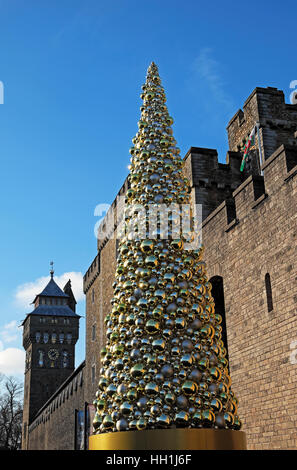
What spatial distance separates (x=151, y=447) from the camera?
4.82 m

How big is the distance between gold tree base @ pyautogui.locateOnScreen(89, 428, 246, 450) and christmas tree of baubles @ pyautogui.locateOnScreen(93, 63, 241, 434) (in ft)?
0.30

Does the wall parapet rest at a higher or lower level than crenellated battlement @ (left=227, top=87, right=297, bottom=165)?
lower

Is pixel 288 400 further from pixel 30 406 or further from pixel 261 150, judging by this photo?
pixel 30 406

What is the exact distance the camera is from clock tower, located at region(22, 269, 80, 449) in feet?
180

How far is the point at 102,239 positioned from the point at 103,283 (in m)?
2.28

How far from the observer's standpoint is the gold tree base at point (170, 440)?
15.8 ft

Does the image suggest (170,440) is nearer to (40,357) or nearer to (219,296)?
(219,296)

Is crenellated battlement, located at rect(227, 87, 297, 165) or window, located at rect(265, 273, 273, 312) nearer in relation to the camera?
window, located at rect(265, 273, 273, 312)

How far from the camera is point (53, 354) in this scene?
189ft

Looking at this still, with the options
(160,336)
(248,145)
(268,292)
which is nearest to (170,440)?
(160,336)

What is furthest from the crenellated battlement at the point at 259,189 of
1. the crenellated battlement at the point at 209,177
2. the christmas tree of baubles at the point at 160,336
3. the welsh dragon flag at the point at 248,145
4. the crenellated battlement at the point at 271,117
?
the christmas tree of baubles at the point at 160,336

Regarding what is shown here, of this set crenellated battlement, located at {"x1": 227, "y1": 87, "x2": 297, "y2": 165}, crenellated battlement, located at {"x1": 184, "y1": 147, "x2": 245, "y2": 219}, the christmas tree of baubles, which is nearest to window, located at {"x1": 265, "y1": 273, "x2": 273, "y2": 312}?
the christmas tree of baubles

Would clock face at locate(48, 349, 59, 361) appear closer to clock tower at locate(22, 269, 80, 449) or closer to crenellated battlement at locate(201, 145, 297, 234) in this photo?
clock tower at locate(22, 269, 80, 449)

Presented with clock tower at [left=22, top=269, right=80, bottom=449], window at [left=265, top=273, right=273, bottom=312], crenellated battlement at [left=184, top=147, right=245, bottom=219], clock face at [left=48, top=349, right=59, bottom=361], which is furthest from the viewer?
clock face at [left=48, top=349, right=59, bottom=361]
